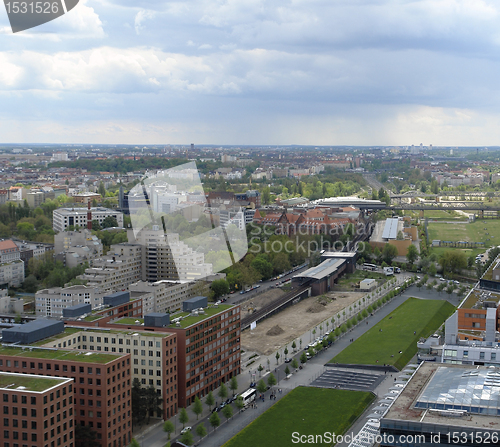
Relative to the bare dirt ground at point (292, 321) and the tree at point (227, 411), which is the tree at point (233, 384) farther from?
the bare dirt ground at point (292, 321)

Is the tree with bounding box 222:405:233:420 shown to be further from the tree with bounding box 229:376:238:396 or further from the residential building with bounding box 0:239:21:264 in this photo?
the residential building with bounding box 0:239:21:264

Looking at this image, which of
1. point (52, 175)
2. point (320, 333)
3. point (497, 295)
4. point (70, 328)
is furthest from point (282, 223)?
point (52, 175)

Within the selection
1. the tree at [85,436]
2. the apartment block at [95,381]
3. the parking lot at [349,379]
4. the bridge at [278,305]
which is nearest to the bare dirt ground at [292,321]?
the bridge at [278,305]

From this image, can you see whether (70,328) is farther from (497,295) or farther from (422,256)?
(422,256)

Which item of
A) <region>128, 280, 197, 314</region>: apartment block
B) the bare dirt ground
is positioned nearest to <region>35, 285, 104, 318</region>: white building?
<region>128, 280, 197, 314</region>: apartment block

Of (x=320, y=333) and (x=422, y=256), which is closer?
(x=320, y=333)
